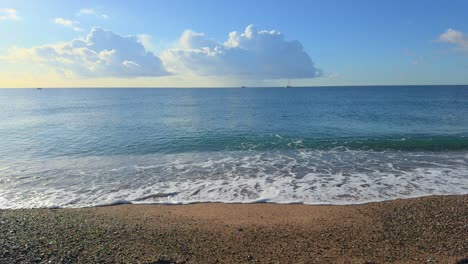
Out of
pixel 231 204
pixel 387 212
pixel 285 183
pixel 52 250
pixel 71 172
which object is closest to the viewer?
pixel 52 250

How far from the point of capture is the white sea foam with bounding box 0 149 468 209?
1330cm

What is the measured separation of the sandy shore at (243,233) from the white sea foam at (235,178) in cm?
121

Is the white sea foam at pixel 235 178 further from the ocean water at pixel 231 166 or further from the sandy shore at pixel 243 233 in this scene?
the sandy shore at pixel 243 233

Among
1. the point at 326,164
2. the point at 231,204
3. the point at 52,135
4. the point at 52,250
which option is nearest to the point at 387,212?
the point at 231,204

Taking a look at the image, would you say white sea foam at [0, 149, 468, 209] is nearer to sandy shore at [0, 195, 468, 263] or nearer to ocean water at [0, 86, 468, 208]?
ocean water at [0, 86, 468, 208]

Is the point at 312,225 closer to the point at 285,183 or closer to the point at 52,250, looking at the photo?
the point at 285,183

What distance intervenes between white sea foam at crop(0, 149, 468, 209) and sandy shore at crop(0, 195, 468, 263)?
1.21 meters

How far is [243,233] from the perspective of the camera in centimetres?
941

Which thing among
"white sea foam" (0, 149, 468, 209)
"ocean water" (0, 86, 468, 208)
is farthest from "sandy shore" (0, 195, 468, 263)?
"ocean water" (0, 86, 468, 208)

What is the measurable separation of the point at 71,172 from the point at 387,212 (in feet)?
58.6

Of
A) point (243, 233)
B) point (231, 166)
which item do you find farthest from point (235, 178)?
point (243, 233)

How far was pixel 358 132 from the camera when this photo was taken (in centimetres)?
3028

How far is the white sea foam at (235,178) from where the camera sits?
13.3 meters

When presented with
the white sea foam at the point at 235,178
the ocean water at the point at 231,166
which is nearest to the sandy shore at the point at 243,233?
the white sea foam at the point at 235,178
